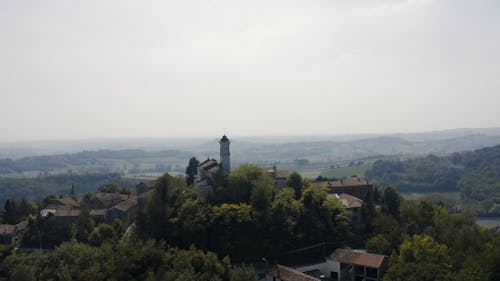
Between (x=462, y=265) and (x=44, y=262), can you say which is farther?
(x=44, y=262)

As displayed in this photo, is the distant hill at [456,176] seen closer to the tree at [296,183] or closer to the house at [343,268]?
the tree at [296,183]

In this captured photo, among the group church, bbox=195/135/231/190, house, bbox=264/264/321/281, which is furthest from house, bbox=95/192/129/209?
house, bbox=264/264/321/281

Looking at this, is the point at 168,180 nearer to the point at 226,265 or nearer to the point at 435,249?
the point at 226,265

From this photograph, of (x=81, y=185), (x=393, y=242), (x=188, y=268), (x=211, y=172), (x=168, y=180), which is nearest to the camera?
(x=188, y=268)

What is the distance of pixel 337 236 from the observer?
4859 cm

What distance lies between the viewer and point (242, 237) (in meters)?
45.7

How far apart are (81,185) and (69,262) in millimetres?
123306

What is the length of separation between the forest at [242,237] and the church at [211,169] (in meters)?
1.31

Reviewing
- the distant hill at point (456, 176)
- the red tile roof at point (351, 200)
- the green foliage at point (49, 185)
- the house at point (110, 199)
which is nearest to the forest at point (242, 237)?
the red tile roof at point (351, 200)

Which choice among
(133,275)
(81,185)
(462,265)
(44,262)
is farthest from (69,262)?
(81,185)

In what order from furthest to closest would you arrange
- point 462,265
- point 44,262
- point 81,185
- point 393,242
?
1. point 81,185
2. point 393,242
3. point 44,262
4. point 462,265

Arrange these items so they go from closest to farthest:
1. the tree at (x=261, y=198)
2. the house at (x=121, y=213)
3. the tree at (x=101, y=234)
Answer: the tree at (x=261, y=198)
the tree at (x=101, y=234)
the house at (x=121, y=213)

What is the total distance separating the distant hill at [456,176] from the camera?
4865 inches

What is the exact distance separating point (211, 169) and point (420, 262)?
2803cm
